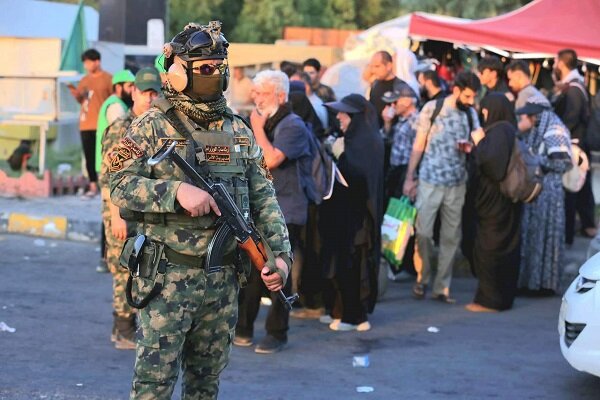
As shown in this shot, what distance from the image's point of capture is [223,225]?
14.7ft

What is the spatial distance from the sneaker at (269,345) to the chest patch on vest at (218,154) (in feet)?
9.99

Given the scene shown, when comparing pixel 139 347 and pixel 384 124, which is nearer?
pixel 139 347

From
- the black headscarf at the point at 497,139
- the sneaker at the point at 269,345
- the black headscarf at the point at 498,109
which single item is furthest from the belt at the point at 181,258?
the black headscarf at the point at 498,109

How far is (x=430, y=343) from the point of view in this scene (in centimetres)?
789

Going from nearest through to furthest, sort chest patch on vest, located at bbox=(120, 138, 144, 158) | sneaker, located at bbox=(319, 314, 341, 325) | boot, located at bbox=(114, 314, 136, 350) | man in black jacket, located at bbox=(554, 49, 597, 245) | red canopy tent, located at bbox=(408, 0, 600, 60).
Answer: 1. chest patch on vest, located at bbox=(120, 138, 144, 158)
2. boot, located at bbox=(114, 314, 136, 350)
3. sneaker, located at bbox=(319, 314, 341, 325)
4. man in black jacket, located at bbox=(554, 49, 597, 245)
5. red canopy tent, located at bbox=(408, 0, 600, 60)

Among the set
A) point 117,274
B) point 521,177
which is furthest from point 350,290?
point 117,274

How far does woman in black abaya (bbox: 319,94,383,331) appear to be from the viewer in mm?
7996

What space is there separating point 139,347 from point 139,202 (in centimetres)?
60

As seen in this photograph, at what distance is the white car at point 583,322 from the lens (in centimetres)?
618

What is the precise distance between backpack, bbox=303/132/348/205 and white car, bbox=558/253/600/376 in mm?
1829

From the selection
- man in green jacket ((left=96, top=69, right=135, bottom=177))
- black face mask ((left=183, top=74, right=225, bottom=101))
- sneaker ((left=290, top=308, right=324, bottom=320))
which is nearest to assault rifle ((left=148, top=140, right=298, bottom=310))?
black face mask ((left=183, top=74, right=225, bottom=101))

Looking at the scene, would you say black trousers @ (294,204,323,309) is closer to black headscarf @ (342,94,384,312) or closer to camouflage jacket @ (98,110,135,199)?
black headscarf @ (342,94,384,312)

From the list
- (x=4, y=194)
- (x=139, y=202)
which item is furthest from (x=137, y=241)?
(x=4, y=194)

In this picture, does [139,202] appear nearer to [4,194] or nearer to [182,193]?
[182,193]
